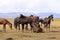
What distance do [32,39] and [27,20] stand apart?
616 centimetres

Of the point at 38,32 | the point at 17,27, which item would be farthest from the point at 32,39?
the point at 17,27

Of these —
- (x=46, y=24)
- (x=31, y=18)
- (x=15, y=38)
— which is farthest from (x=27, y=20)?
(x=15, y=38)

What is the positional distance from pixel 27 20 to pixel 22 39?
622 centimetres

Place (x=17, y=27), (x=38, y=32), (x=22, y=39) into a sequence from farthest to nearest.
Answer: (x=17, y=27) < (x=38, y=32) < (x=22, y=39)

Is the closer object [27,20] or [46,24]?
[27,20]

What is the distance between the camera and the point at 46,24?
2658 cm

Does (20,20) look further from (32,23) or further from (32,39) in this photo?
(32,39)

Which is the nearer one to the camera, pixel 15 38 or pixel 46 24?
pixel 15 38

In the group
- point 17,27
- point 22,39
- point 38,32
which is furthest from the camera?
point 17,27

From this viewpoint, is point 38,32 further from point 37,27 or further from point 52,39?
point 52,39

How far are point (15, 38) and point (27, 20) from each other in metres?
5.97

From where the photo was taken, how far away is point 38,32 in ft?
79.5

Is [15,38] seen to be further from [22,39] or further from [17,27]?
[17,27]

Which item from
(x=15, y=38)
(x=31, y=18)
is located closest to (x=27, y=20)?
(x=31, y=18)
